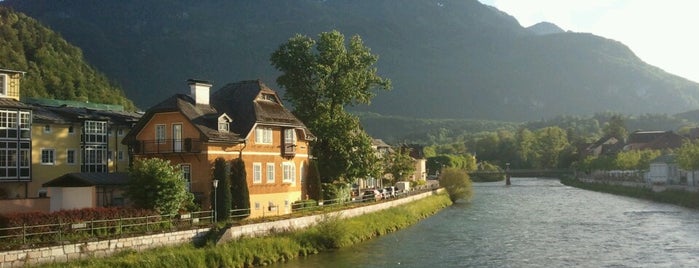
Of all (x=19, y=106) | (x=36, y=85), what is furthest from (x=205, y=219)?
(x=36, y=85)

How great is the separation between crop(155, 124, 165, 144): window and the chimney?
120 inches

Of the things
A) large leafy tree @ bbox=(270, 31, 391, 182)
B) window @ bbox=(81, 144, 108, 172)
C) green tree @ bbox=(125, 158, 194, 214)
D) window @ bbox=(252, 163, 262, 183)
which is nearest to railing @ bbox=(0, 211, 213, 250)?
green tree @ bbox=(125, 158, 194, 214)

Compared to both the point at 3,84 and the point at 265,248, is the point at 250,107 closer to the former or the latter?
the point at 265,248

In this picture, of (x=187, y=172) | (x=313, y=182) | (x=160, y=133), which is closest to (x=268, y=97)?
(x=313, y=182)

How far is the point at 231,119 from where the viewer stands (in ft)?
162

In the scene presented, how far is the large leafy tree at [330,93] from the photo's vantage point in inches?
2451

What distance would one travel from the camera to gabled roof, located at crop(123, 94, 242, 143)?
46688 millimetres

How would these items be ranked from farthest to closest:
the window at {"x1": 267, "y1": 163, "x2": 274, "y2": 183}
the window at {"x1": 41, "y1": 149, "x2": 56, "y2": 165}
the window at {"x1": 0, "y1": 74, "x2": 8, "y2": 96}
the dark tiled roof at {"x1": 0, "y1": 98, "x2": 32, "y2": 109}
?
1. the window at {"x1": 41, "y1": 149, "x2": 56, "y2": 165}
2. the window at {"x1": 267, "y1": 163, "x2": 274, "y2": 183}
3. the window at {"x1": 0, "y1": 74, "x2": 8, "y2": 96}
4. the dark tiled roof at {"x1": 0, "y1": 98, "x2": 32, "y2": 109}

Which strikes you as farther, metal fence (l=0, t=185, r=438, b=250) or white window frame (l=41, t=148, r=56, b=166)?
white window frame (l=41, t=148, r=56, b=166)

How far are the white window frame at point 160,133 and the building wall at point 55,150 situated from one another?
10.9 metres

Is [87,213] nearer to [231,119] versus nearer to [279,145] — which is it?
[231,119]

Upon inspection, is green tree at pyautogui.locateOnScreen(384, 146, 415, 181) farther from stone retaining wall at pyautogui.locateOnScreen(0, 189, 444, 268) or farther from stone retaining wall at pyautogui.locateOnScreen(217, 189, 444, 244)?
stone retaining wall at pyautogui.locateOnScreen(0, 189, 444, 268)

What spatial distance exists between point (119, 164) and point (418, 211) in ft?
96.4

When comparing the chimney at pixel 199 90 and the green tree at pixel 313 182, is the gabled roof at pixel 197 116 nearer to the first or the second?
the chimney at pixel 199 90
